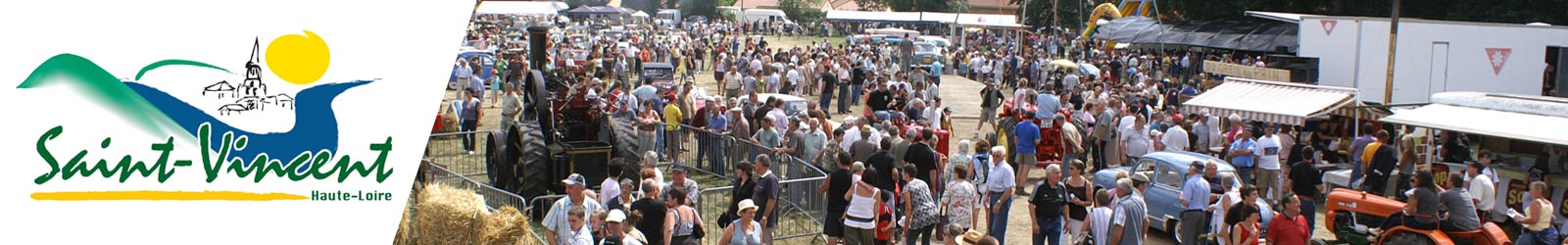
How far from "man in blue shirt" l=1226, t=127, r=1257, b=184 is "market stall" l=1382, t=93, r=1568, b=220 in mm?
1662

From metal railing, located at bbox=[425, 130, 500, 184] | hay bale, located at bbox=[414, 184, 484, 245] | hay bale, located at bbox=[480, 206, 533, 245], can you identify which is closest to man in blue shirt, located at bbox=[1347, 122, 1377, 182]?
metal railing, located at bbox=[425, 130, 500, 184]

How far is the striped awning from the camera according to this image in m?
15.9

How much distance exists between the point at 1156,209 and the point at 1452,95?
3.95 meters

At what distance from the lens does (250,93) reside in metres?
2.58

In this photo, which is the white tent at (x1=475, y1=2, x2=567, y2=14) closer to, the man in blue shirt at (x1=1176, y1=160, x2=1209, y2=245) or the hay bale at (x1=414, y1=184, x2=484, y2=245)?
the man in blue shirt at (x1=1176, y1=160, x2=1209, y2=245)

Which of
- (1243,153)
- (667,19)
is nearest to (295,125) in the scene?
(1243,153)

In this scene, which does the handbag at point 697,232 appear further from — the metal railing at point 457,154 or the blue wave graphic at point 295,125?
the metal railing at point 457,154

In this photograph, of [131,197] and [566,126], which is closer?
[131,197]

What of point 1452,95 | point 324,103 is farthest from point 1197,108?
point 324,103

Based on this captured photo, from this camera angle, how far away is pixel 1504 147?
46.1 ft

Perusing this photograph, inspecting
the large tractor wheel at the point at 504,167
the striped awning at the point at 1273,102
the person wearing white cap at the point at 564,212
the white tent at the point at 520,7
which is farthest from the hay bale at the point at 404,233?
the white tent at the point at 520,7

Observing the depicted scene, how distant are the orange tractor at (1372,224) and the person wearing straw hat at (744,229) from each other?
16.4 ft

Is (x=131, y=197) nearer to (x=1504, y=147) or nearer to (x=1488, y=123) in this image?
(x=1488, y=123)

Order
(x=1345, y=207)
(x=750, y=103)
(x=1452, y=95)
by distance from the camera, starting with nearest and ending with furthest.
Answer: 1. (x=1345, y=207)
2. (x=1452, y=95)
3. (x=750, y=103)
